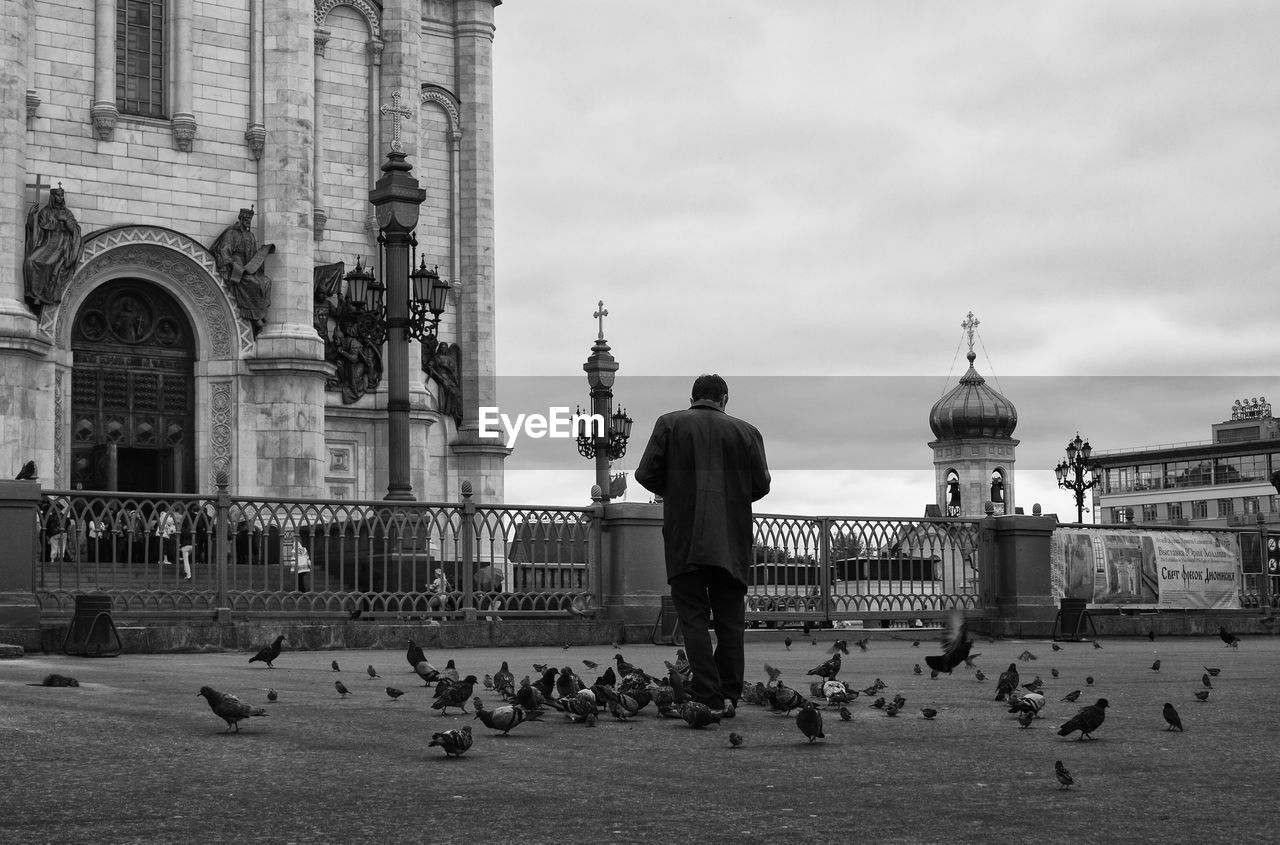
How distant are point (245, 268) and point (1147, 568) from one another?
16690 millimetres

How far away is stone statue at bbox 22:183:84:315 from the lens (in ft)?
92.3

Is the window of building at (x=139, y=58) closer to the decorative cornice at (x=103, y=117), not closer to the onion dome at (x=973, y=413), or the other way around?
the decorative cornice at (x=103, y=117)

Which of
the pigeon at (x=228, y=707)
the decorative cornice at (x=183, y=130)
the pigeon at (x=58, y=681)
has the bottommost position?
the pigeon at (x=58, y=681)

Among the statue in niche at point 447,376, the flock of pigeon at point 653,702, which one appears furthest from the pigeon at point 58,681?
the statue in niche at point 447,376

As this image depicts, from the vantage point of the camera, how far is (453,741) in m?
6.17

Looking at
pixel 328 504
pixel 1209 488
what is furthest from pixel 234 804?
pixel 1209 488

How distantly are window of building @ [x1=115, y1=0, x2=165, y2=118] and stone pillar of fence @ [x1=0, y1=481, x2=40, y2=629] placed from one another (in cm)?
1652

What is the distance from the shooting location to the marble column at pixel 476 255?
3753cm

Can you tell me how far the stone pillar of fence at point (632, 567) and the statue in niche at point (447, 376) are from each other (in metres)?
18.7

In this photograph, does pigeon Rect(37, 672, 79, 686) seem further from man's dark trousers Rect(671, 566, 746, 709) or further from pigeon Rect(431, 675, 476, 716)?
man's dark trousers Rect(671, 566, 746, 709)

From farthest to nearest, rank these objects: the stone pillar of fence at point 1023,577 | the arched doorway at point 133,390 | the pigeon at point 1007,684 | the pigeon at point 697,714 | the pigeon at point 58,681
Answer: the arched doorway at point 133,390 < the stone pillar of fence at point 1023,577 < the pigeon at point 58,681 < the pigeon at point 1007,684 < the pigeon at point 697,714

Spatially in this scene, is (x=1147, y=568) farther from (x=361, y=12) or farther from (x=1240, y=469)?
(x=1240, y=469)

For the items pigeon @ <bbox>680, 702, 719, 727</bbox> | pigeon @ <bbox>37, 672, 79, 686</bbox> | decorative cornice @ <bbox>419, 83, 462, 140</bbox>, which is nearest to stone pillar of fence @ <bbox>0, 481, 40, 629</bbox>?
pigeon @ <bbox>37, 672, 79, 686</bbox>

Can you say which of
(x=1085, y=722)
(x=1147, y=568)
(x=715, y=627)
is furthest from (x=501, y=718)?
(x=1147, y=568)
